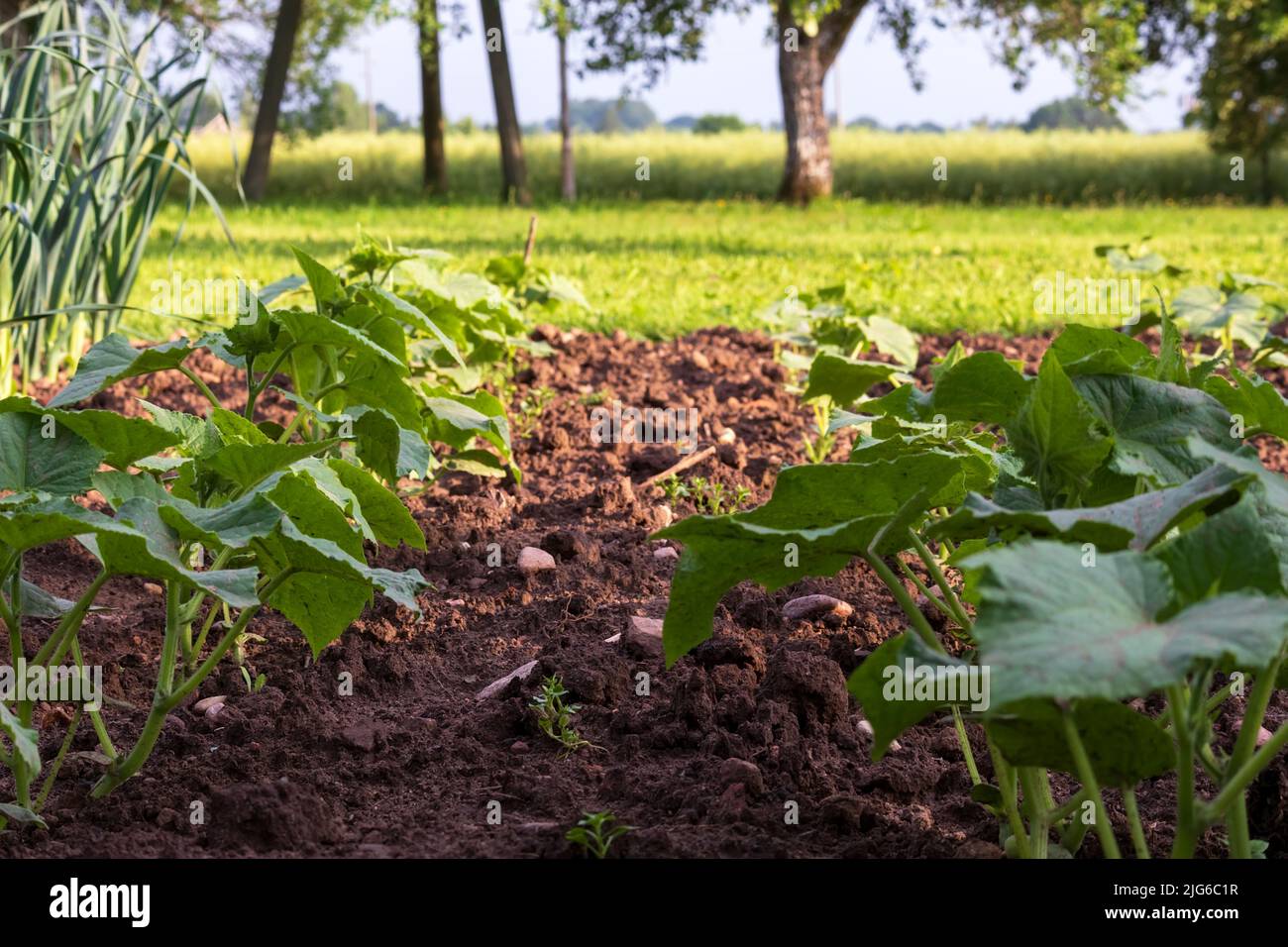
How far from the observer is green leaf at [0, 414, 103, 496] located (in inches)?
62.2

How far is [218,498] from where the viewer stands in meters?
1.68

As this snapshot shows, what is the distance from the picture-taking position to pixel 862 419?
1953 millimetres

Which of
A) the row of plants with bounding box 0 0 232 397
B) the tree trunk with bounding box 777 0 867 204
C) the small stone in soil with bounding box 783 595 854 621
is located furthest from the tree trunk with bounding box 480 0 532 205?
the small stone in soil with bounding box 783 595 854 621

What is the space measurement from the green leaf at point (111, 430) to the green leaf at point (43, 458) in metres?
0.01

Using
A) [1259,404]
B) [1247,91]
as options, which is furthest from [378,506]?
[1247,91]

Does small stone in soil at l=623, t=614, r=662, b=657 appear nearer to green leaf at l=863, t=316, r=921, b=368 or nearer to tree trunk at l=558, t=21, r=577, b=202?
green leaf at l=863, t=316, r=921, b=368

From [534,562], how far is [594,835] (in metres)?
1.15

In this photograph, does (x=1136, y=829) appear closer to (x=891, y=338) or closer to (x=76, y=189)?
(x=891, y=338)

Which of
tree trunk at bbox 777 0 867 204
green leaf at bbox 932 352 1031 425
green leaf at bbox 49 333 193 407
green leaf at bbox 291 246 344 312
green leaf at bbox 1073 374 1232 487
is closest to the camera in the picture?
green leaf at bbox 1073 374 1232 487

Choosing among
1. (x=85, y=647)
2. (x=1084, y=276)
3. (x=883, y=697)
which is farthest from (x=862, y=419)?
(x=1084, y=276)

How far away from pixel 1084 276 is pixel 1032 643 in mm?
7120

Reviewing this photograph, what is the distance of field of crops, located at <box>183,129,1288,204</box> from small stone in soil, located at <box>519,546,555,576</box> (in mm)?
15218

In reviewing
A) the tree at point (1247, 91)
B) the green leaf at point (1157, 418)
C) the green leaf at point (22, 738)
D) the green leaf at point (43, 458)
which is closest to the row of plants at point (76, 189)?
the green leaf at point (43, 458)
